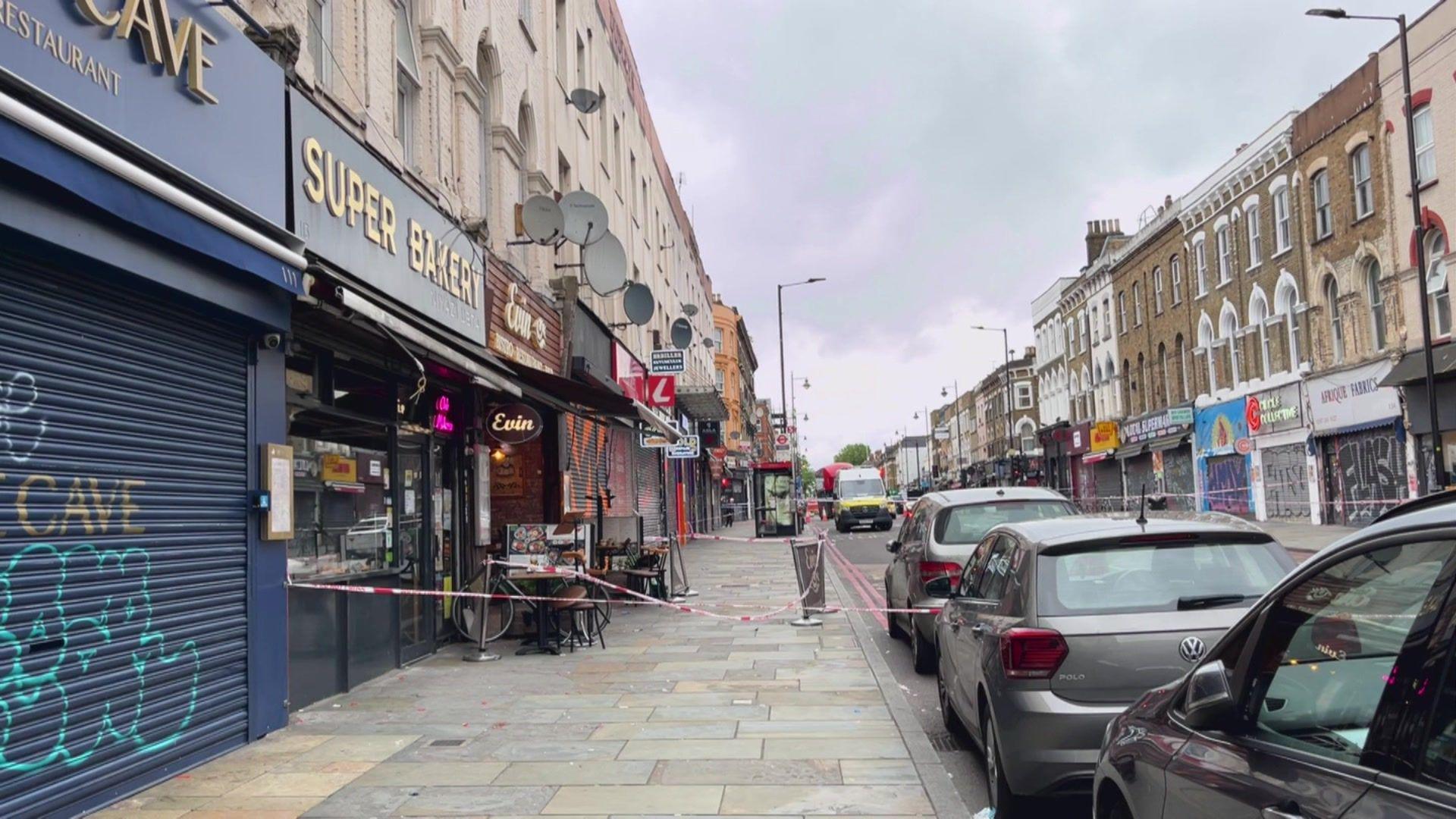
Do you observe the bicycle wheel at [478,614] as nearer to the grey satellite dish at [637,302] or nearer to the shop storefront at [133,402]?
the shop storefront at [133,402]

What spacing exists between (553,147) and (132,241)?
1236cm

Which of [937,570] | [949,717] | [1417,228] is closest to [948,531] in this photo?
[937,570]

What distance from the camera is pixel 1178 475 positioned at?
4103cm

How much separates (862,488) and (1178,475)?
1215cm

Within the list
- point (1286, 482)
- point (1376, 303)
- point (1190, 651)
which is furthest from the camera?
point (1286, 482)

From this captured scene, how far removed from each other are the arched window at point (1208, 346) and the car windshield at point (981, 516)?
30624 mm

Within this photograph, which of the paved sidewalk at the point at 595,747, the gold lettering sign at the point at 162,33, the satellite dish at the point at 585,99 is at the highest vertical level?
the satellite dish at the point at 585,99

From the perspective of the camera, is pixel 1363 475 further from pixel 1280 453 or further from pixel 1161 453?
pixel 1161 453

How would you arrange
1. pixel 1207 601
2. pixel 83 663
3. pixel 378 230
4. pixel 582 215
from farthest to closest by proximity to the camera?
pixel 582 215
pixel 378 230
pixel 83 663
pixel 1207 601

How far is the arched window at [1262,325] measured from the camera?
3347 cm

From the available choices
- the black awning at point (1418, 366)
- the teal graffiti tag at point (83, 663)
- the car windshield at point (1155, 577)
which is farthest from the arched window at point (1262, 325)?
the teal graffiti tag at point (83, 663)

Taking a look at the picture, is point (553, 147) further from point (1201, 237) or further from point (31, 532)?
point (1201, 237)

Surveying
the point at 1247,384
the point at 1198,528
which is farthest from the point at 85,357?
the point at 1247,384

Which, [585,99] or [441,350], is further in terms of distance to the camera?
[585,99]
